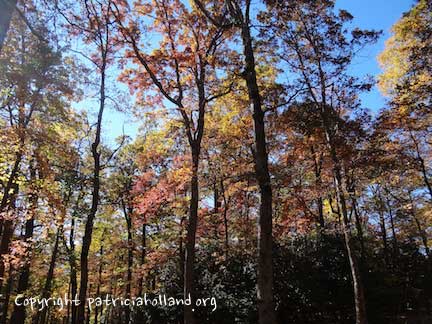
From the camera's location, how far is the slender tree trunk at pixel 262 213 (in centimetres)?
470

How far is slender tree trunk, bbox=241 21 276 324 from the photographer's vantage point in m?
4.70

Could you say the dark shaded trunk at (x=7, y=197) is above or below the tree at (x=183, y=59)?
below

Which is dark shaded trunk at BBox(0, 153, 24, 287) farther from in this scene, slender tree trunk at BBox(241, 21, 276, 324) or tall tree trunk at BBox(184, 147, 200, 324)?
slender tree trunk at BBox(241, 21, 276, 324)

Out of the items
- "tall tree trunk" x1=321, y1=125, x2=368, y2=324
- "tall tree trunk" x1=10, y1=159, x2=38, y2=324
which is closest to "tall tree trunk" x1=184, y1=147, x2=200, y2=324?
"tall tree trunk" x1=321, y1=125, x2=368, y2=324

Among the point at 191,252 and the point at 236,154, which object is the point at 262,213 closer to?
the point at 191,252

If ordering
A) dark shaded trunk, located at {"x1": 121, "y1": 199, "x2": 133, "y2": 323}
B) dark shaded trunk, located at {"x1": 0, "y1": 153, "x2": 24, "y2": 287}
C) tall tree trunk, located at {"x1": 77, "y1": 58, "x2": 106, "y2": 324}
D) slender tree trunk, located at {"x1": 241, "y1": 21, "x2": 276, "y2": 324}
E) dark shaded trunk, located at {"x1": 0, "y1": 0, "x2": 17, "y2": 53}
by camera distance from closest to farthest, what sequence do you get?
dark shaded trunk, located at {"x1": 0, "y1": 0, "x2": 17, "y2": 53}
slender tree trunk, located at {"x1": 241, "y1": 21, "x2": 276, "y2": 324}
tall tree trunk, located at {"x1": 77, "y1": 58, "x2": 106, "y2": 324}
dark shaded trunk, located at {"x1": 0, "y1": 153, "x2": 24, "y2": 287}
dark shaded trunk, located at {"x1": 121, "y1": 199, "x2": 133, "y2": 323}

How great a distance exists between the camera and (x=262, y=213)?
17.2 ft

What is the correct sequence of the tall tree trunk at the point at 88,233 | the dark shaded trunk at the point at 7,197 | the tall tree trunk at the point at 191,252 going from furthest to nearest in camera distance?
the dark shaded trunk at the point at 7,197 < the tall tree trunk at the point at 88,233 < the tall tree trunk at the point at 191,252

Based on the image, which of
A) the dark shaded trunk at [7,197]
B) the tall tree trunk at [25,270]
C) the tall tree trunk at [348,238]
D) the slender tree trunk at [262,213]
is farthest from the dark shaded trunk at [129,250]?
the slender tree trunk at [262,213]

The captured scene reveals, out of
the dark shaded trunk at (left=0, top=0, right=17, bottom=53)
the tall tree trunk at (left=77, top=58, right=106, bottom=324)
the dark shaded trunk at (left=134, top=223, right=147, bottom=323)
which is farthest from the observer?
the dark shaded trunk at (left=134, top=223, right=147, bottom=323)

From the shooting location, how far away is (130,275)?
1792 cm

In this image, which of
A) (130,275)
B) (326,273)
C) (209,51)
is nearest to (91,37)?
(209,51)

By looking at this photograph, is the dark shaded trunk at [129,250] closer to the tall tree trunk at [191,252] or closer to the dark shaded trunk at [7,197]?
the dark shaded trunk at [7,197]

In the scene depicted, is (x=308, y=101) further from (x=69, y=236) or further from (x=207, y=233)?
(x=69, y=236)
